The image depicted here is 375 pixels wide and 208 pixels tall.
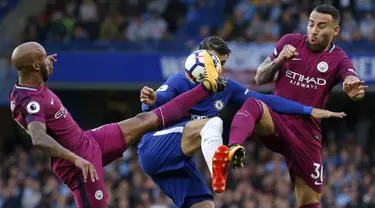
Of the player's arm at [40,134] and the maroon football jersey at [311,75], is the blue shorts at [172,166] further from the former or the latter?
the maroon football jersey at [311,75]

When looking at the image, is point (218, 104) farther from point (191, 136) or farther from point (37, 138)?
point (37, 138)

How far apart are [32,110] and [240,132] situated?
1.90 metres

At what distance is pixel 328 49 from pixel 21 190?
31.4ft

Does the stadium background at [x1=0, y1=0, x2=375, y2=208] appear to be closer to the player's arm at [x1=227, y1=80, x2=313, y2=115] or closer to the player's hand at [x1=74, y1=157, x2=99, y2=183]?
the player's arm at [x1=227, y1=80, x2=313, y2=115]

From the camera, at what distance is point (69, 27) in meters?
21.6

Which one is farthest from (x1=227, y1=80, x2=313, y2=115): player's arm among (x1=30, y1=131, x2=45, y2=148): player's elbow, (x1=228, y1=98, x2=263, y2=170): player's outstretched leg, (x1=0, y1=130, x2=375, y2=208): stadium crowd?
(x1=0, y1=130, x2=375, y2=208): stadium crowd

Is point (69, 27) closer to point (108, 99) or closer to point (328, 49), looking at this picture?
point (108, 99)

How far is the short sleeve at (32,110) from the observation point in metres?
8.96

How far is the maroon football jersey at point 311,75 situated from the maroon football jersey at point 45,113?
224 centimetres

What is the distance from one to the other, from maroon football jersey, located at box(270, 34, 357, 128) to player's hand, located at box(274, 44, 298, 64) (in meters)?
0.39

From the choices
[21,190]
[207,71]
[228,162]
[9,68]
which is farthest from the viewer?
[9,68]

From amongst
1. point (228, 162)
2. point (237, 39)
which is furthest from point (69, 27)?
point (228, 162)

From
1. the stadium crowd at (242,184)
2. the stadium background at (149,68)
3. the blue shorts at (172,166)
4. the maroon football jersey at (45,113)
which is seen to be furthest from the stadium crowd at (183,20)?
the maroon football jersey at (45,113)

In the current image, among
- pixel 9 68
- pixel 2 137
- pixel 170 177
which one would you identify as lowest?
pixel 2 137
